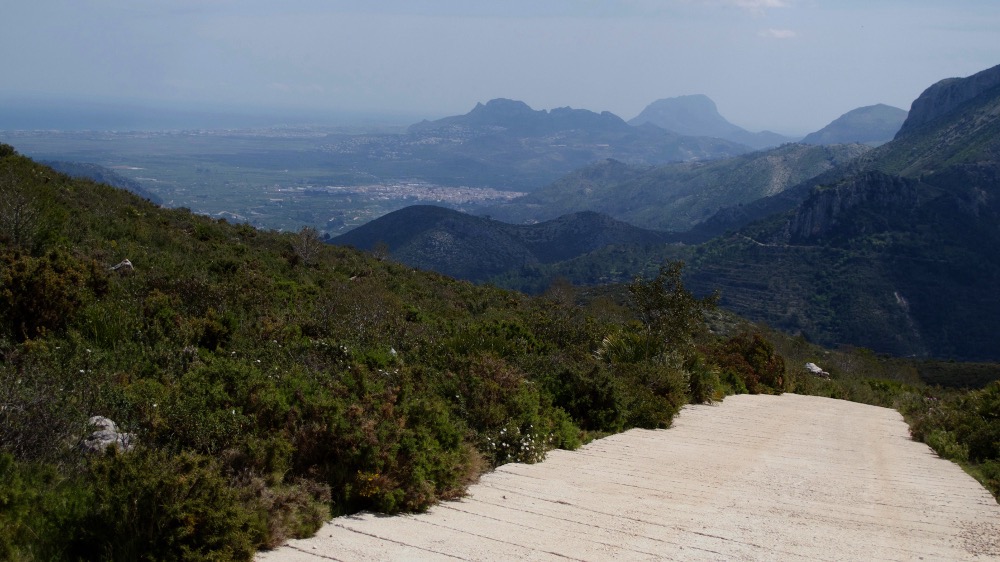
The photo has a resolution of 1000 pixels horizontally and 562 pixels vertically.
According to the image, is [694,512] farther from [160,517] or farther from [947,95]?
[947,95]

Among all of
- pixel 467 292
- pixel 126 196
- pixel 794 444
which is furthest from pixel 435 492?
pixel 126 196

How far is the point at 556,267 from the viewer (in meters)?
121

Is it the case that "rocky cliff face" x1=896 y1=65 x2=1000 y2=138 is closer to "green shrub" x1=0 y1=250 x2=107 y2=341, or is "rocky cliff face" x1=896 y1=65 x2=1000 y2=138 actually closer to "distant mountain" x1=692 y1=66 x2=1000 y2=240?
"distant mountain" x1=692 y1=66 x2=1000 y2=240

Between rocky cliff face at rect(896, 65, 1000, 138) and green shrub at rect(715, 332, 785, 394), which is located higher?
rocky cliff face at rect(896, 65, 1000, 138)

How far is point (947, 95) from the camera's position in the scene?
504ft

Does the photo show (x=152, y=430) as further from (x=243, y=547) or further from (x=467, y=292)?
(x=467, y=292)

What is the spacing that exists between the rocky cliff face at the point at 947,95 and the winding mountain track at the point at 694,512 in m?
159

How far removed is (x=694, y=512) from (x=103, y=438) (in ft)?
15.2

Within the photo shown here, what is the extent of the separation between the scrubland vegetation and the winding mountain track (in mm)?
336

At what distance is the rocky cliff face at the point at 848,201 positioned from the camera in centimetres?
10369

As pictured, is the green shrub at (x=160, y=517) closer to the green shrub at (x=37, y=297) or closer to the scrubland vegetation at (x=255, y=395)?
the scrubland vegetation at (x=255, y=395)

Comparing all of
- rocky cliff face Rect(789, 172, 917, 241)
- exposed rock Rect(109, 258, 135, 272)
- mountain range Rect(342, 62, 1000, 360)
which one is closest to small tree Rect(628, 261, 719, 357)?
exposed rock Rect(109, 258, 135, 272)

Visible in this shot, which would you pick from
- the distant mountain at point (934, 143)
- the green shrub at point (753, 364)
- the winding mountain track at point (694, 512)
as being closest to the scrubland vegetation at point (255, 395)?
the winding mountain track at point (694, 512)

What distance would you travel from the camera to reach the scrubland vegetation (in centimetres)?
409
